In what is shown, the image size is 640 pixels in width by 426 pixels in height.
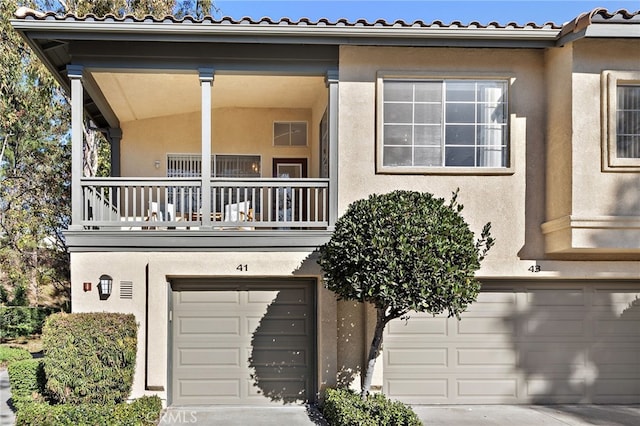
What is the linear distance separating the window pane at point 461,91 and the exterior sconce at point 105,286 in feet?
20.2

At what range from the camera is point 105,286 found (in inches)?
303

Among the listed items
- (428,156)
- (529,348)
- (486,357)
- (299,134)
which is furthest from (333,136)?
(529,348)

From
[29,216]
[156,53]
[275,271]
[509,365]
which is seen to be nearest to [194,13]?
[29,216]

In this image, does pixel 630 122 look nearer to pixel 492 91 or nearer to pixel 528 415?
pixel 492 91

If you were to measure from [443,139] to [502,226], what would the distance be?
172cm

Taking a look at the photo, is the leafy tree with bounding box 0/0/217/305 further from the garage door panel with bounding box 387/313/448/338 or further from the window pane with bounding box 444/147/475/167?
the window pane with bounding box 444/147/475/167

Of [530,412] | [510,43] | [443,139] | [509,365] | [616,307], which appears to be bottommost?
[530,412]

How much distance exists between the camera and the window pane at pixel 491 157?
831cm

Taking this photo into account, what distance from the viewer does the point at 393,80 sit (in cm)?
830

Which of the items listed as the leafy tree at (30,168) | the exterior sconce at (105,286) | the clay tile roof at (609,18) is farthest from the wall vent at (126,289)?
the leafy tree at (30,168)

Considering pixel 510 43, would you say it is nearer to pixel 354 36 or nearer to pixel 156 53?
pixel 354 36

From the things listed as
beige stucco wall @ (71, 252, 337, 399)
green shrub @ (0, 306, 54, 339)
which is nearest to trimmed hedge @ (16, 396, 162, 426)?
beige stucco wall @ (71, 252, 337, 399)

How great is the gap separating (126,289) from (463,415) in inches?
221

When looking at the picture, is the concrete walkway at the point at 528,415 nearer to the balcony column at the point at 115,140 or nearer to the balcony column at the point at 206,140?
the balcony column at the point at 206,140
